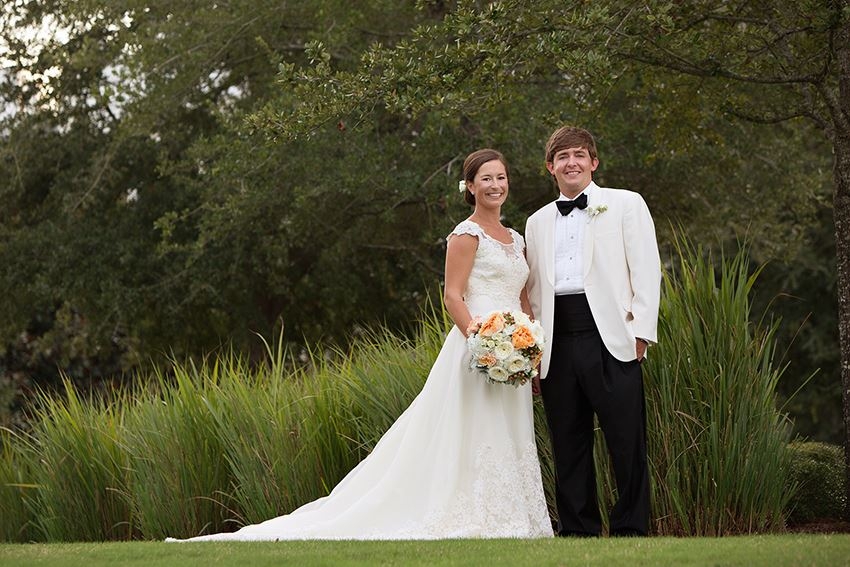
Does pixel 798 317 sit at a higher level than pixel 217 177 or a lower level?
lower

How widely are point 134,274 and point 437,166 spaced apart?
480 centimetres

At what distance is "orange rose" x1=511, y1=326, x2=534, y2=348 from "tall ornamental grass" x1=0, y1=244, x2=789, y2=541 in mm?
1349

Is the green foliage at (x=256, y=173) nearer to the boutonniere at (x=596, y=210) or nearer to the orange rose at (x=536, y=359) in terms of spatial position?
the boutonniere at (x=596, y=210)

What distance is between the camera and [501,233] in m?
7.21

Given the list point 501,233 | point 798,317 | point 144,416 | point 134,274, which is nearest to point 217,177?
point 134,274

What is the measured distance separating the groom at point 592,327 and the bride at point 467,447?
28cm

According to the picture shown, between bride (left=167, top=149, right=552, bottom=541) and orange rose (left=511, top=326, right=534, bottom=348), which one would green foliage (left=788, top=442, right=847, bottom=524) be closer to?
bride (left=167, top=149, right=552, bottom=541)

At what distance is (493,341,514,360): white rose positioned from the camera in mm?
6453

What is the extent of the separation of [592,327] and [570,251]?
447 millimetres

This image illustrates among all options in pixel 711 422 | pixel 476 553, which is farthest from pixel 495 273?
pixel 476 553

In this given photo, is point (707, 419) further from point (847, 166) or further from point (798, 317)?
point (798, 317)

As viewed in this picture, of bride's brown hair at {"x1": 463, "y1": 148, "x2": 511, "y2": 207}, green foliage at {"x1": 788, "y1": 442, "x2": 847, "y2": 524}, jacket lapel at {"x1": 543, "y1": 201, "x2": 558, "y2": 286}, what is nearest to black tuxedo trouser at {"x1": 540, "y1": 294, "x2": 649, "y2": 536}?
jacket lapel at {"x1": 543, "y1": 201, "x2": 558, "y2": 286}

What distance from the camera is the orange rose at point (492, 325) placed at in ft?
21.8

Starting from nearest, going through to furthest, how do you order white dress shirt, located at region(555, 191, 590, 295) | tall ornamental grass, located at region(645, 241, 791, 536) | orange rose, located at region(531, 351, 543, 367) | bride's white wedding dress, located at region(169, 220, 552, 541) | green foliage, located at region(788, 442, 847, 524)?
orange rose, located at region(531, 351, 543, 367), white dress shirt, located at region(555, 191, 590, 295), bride's white wedding dress, located at region(169, 220, 552, 541), tall ornamental grass, located at region(645, 241, 791, 536), green foliage, located at region(788, 442, 847, 524)
